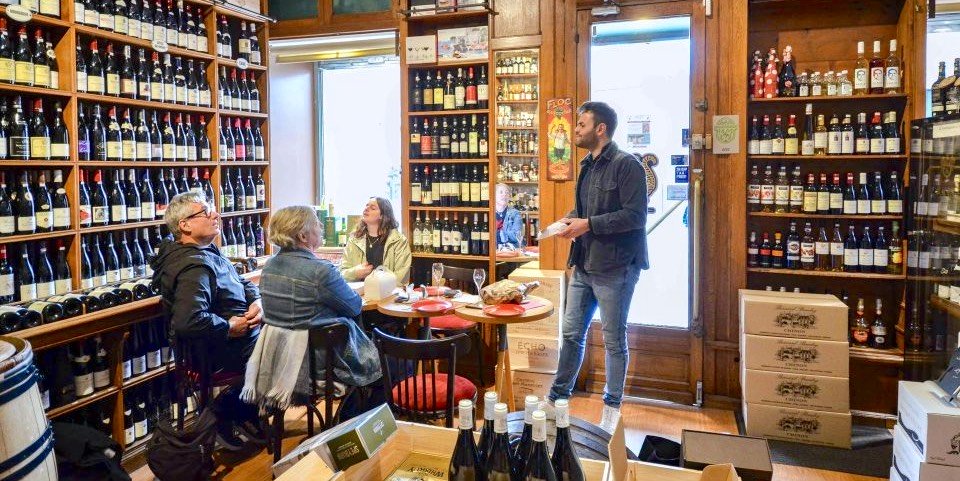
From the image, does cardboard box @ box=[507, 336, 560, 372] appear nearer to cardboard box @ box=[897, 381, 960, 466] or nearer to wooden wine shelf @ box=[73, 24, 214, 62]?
cardboard box @ box=[897, 381, 960, 466]

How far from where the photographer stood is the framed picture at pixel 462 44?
4566 mm

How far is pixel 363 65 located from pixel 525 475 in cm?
534

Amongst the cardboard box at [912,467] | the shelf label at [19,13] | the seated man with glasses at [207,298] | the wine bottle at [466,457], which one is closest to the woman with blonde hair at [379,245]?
the seated man with glasses at [207,298]

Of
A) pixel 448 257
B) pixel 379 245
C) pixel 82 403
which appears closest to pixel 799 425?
pixel 448 257

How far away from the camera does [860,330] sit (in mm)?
4016

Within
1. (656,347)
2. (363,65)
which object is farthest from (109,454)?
(363,65)

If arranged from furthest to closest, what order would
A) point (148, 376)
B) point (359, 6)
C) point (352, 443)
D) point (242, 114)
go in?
point (359, 6), point (242, 114), point (148, 376), point (352, 443)

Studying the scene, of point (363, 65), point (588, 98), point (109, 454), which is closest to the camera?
point (109, 454)

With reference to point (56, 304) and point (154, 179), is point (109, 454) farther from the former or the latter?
point (154, 179)

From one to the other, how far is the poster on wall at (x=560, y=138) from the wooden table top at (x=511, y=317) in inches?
46.1

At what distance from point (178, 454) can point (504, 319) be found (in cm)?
155

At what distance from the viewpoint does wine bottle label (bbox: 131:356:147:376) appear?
3.49 m

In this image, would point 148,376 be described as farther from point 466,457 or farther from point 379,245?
point 466,457

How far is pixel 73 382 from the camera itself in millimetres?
3156
